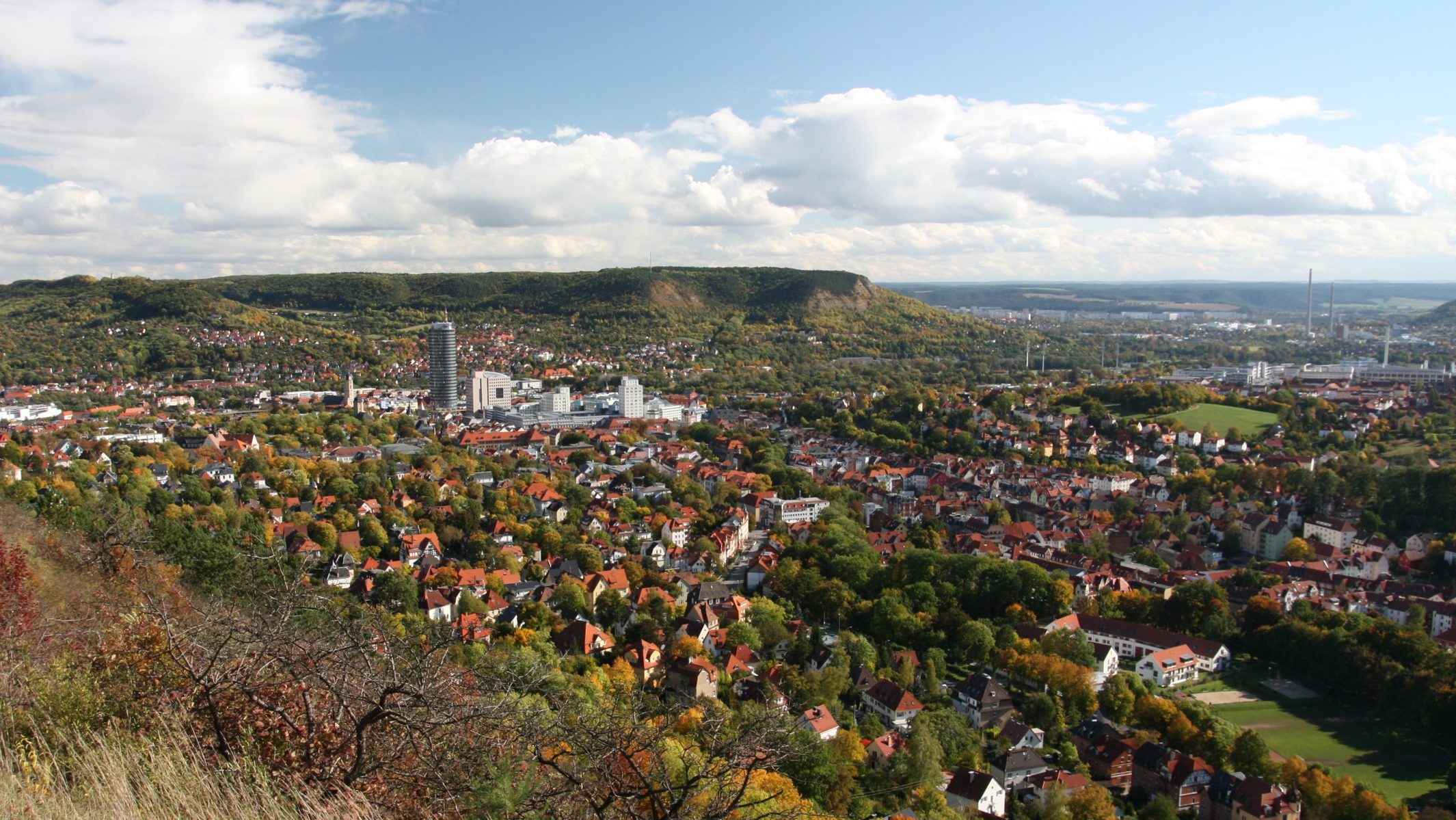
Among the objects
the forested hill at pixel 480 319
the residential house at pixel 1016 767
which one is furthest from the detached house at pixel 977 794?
the forested hill at pixel 480 319

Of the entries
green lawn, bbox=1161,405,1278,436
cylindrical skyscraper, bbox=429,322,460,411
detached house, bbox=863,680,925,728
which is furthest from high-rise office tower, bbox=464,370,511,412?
detached house, bbox=863,680,925,728

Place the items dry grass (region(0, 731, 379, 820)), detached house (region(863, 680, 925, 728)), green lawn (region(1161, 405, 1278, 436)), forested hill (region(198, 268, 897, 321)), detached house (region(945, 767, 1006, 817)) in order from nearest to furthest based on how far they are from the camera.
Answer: dry grass (region(0, 731, 379, 820)), detached house (region(945, 767, 1006, 817)), detached house (region(863, 680, 925, 728)), green lawn (region(1161, 405, 1278, 436)), forested hill (region(198, 268, 897, 321))

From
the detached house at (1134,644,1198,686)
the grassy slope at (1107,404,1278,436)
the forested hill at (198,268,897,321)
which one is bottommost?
the detached house at (1134,644,1198,686)

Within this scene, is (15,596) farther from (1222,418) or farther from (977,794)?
(1222,418)

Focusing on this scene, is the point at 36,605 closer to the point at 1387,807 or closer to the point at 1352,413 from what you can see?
the point at 1387,807

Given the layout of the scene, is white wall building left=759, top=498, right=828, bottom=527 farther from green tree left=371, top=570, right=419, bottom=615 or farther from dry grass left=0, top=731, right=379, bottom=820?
dry grass left=0, top=731, right=379, bottom=820
